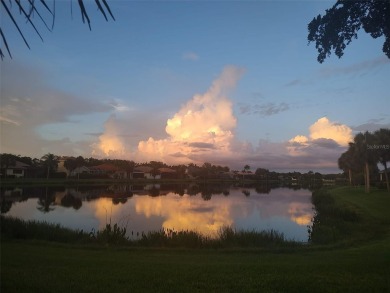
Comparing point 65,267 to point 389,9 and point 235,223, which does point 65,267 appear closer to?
point 389,9

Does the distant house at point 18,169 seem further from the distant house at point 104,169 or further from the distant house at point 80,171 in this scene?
the distant house at point 104,169

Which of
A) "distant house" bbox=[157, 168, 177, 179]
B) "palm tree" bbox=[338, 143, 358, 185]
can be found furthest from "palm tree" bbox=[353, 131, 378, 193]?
"distant house" bbox=[157, 168, 177, 179]

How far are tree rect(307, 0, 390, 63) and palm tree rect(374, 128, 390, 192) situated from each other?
41604 millimetres

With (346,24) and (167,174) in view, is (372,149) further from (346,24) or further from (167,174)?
(167,174)

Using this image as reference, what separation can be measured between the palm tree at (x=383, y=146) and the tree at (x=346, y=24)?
41.6m

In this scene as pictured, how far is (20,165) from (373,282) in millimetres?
94752

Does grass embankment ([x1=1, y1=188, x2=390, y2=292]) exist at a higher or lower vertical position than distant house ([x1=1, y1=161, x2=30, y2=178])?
lower

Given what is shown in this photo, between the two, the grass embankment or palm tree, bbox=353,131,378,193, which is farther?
palm tree, bbox=353,131,378,193

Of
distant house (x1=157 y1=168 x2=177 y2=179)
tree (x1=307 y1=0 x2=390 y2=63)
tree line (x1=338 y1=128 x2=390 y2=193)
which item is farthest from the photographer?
distant house (x1=157 y1=168 x2=177 y2=179)

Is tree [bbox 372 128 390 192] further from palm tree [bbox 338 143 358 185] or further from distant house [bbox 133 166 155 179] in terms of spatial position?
distant house [bbox 133 166 155 179]

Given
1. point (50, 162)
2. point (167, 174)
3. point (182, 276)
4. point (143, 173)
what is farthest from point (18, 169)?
point (182, 276)

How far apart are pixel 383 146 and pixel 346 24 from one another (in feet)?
138

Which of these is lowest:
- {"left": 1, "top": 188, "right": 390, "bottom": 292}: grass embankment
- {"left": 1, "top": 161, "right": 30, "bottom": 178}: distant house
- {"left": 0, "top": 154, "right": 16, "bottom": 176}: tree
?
{"left": 1, "top": 188, "right": 390, "bottom": 292}: grass embankment

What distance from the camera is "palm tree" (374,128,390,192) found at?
47344 mm
